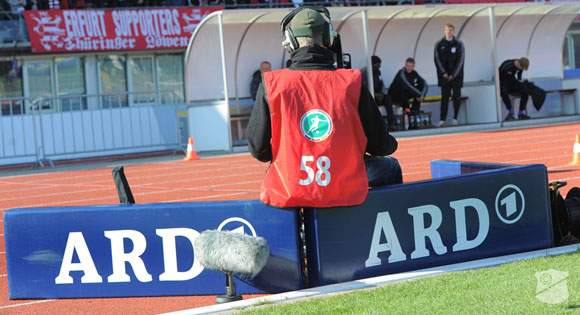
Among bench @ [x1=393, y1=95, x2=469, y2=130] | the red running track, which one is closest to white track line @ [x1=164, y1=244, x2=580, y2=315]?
the red running track

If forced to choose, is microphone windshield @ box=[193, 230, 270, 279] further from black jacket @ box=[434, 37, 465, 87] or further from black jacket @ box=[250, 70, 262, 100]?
black jacket @ box=[434, 37, 465, 87]

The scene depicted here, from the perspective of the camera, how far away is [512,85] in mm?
23688

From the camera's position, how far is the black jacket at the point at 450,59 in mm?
21812

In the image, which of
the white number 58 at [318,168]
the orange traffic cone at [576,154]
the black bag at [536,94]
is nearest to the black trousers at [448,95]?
the black bag at [536,94]

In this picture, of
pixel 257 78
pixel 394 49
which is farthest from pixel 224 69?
pixel 394 49

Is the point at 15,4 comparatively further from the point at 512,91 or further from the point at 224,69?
the point at 512,91

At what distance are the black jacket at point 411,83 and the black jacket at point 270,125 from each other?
16.4m

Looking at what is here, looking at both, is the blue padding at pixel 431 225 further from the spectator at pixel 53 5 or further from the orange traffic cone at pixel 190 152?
the spectator at pixel 53 5

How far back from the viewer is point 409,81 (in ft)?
72.2

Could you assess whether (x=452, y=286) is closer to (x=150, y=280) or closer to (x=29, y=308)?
(x=150, y=280)

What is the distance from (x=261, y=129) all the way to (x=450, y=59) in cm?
1711

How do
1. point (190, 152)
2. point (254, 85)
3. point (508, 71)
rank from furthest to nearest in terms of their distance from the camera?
point (508, 71) → point (254, 85) → point (190, 152)

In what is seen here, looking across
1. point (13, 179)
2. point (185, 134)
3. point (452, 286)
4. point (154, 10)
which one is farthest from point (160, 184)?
point (154, 10)

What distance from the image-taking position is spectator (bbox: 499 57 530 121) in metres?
23.4
